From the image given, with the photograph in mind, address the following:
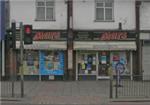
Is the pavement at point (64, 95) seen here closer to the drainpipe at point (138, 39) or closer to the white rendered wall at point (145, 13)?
the drainpipe at point (138, 39)

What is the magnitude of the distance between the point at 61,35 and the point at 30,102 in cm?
1088

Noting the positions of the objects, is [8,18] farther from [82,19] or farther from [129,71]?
[129,71]

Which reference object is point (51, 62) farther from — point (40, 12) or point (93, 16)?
point (93, 16)

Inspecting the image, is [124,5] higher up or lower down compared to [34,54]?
higher up

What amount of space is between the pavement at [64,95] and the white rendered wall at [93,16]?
4523mm

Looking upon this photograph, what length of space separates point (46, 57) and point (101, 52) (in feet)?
12.1

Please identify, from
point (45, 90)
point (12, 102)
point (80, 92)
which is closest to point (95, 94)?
point (80, 92)

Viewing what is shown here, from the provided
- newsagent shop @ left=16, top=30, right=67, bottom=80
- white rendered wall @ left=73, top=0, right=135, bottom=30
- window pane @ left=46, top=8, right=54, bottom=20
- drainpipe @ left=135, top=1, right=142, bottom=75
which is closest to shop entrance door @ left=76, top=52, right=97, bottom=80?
newsagent shop @ left=16, top=30, right=67, bottom=80

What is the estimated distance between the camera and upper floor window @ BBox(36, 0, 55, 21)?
29.6 metres

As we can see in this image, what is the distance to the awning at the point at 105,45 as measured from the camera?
28.9m

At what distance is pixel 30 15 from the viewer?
96.1 ft

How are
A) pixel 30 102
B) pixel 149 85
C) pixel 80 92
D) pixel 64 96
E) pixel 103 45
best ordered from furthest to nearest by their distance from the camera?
pixel 103 45 → pixel 149 85 → pixel 80 92 → pixel 64 96 → pixel 30 102

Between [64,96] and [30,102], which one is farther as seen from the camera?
[64,96]

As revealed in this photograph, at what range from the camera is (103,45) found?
28984mm
